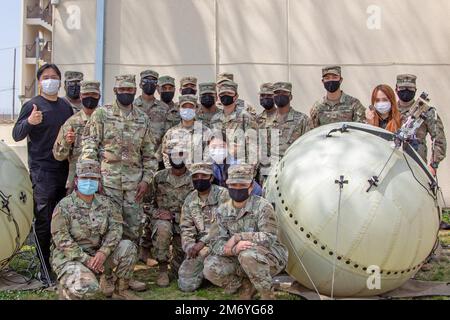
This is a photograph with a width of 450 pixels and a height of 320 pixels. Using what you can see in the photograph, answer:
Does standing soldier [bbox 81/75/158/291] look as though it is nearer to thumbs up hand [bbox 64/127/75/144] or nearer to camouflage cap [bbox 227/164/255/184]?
thumbs up hand [bbox 64/127/75/144]

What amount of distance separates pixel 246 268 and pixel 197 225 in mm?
960

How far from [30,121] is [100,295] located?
2.16 metres

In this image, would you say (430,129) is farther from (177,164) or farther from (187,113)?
(177,164)

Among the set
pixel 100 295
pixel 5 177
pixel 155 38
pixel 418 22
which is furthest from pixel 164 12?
pixel 100 295

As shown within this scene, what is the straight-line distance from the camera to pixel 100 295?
5.08 m

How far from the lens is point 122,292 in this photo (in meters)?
5.22

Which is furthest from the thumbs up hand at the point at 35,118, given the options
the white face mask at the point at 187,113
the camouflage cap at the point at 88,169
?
the white face mask at the point at 187,113

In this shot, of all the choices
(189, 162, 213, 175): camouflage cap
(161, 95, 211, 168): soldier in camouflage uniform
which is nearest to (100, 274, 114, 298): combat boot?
(189, 162, 213, 175): camouflage cap

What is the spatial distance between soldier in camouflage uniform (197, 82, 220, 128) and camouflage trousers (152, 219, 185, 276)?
151 cm

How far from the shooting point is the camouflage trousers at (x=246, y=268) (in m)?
4.77

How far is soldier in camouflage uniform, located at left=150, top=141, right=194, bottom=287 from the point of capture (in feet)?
19.3

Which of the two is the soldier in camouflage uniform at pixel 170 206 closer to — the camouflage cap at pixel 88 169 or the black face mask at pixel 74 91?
the camouflage cap at pixel 88 169

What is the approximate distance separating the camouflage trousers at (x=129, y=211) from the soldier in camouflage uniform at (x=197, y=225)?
1.99ft
